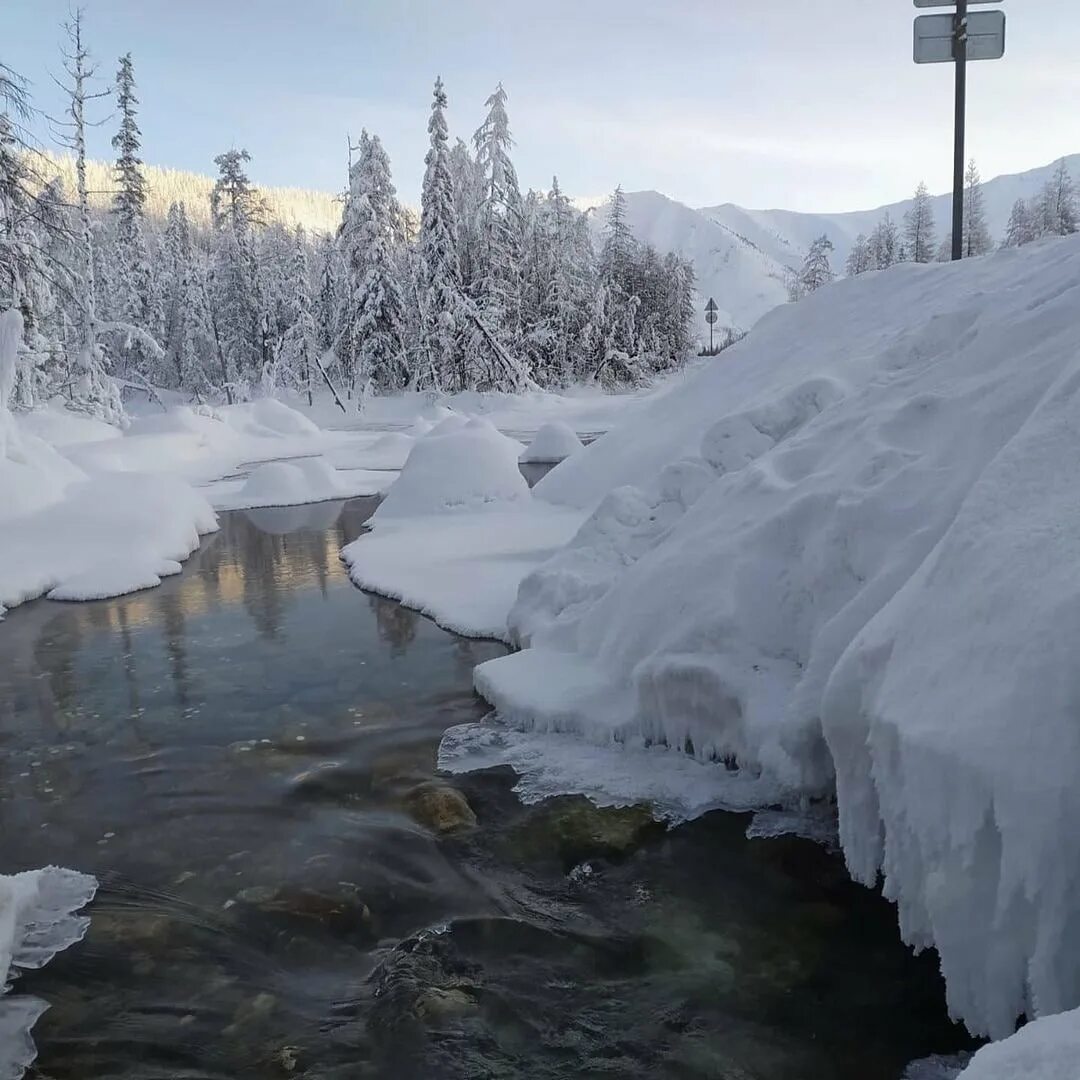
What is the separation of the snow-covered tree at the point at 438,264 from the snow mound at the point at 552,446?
1607 cm

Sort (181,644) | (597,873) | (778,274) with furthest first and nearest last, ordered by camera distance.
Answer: (778,274)
(181,644)
(597,873)

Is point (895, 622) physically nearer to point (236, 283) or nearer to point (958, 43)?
point (958, 43)

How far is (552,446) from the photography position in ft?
73.9

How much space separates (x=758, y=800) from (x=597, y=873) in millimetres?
1068

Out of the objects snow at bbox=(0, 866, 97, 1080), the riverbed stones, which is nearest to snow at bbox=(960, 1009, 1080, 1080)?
snow at bbox=(0, 866, 97, 1080)

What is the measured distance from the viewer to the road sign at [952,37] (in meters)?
9.20

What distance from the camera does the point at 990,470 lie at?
3967 mm

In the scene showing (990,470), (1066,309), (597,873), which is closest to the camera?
(990,470)

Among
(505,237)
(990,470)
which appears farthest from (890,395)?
(505,237)

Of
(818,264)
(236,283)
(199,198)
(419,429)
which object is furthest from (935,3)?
(199,198)

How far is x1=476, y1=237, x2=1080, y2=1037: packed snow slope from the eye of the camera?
2844 millimetres

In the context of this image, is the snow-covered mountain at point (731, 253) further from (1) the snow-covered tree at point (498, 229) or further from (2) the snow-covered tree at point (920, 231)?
(1) the snow-covered tree at point (498, 229)

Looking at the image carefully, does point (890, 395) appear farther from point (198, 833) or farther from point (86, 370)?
point (86, 370)

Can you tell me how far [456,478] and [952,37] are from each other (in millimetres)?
8628
